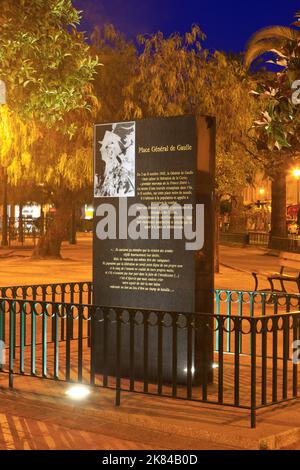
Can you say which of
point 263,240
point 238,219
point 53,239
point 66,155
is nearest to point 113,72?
point 66,155

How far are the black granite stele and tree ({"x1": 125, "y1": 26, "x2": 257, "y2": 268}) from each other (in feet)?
→ 57.5

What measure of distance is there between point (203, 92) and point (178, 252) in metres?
18.4

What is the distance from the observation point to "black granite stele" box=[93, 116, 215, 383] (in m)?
9.41

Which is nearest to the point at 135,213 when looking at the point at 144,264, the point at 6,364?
the point at 144,264

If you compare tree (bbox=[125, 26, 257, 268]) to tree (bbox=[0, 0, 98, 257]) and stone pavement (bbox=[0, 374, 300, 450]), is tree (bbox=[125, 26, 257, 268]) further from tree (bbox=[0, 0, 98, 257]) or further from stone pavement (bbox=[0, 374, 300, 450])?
stone pavement (bbox=[0, 374, 300, 450])

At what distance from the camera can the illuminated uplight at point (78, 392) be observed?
883 centimetres

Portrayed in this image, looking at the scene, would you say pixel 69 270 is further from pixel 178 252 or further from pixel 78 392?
pixel 78 392


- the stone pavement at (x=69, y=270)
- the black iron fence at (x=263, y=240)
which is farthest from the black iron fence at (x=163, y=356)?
the black iron fence at (x=263, y=240)

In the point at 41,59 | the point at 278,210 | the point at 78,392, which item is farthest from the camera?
the point at 278,210

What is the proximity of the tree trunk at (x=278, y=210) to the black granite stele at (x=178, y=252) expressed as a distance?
36.3 meters

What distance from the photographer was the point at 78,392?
902 cm

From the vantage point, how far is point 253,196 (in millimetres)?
107688

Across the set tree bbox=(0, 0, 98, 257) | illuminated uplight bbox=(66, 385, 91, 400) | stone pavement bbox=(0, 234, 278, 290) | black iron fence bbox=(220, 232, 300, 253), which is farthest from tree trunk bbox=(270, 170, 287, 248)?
illuminated uplight bbox=(66, 385, 91, 400)
